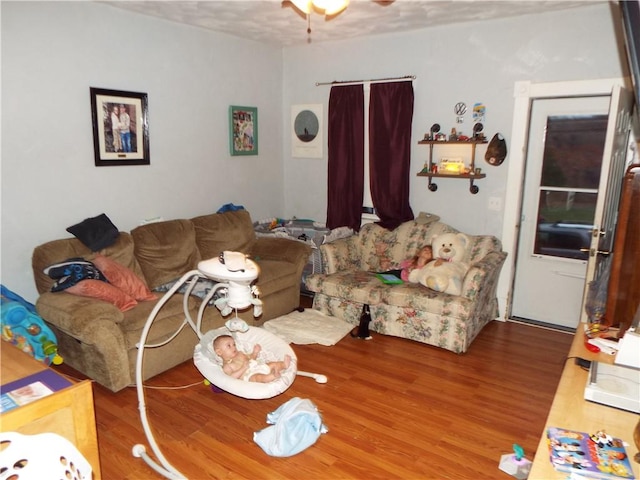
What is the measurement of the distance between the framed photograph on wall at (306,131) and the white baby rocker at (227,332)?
106 inches

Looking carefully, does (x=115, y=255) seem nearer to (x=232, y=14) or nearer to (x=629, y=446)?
(x=232, y=14)

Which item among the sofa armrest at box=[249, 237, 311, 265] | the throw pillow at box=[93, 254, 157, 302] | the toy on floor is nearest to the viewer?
the toy on floor

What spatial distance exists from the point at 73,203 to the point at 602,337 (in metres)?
3.56

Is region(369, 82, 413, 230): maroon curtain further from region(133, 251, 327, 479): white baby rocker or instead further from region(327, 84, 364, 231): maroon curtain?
region(133, 251, 327, 479): white baby rocker

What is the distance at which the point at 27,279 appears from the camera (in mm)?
3314

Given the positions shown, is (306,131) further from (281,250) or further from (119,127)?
(119,127)

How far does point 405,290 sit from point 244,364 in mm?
1591

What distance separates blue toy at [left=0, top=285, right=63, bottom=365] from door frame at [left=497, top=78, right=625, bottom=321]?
3640mm

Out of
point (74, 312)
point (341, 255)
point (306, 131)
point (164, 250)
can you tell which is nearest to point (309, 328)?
point (341, 255)

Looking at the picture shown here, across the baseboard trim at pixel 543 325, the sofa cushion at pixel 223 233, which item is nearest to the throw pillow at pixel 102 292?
the sofa cushion at pixel 223 233

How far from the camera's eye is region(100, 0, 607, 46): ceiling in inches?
136

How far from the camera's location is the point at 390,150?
453 cm

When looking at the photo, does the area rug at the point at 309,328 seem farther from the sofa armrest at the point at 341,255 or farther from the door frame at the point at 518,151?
the door frame at the point at 518,151

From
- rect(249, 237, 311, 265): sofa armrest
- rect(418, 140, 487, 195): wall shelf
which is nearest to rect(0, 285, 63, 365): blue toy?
rect(249, 237, 311, 265): sofa armrest
